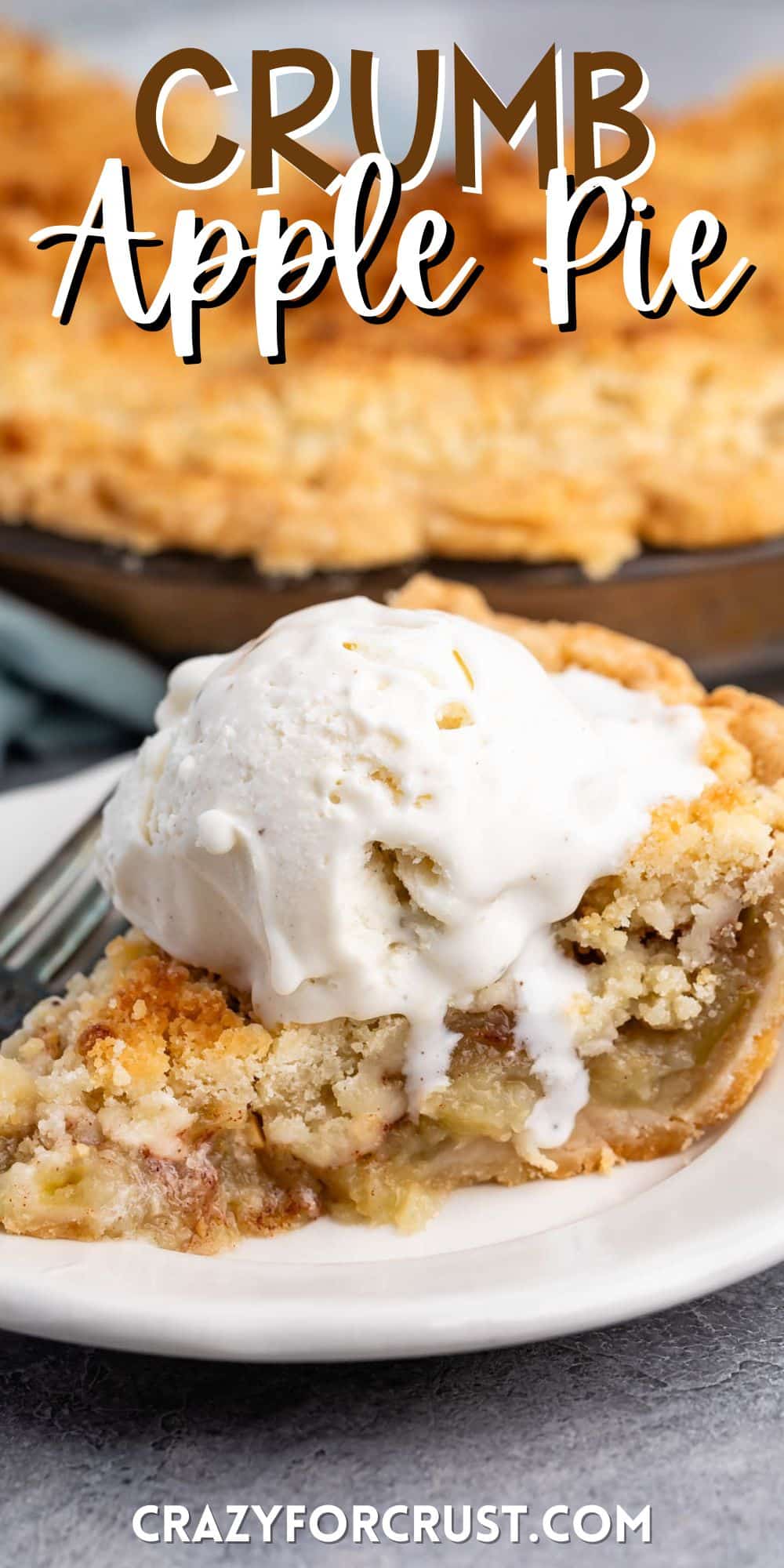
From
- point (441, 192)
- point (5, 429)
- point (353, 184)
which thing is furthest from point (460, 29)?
point (5, 429)

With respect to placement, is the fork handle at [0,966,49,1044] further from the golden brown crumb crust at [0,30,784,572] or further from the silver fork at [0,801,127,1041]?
the golden brown crumb crust at [0,30,784,572]

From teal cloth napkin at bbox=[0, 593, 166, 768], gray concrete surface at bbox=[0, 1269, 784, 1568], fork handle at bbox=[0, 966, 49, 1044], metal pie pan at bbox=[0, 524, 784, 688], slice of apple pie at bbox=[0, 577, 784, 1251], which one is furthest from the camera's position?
teal cloth napkin at bbox=[0, 593, 166, 768]

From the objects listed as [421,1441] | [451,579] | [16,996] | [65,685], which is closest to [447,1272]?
[421,1441]

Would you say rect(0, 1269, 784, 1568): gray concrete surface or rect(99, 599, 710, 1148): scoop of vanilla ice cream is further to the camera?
rect(99, 599, 710, 1148): scoop of vanilla ice cream

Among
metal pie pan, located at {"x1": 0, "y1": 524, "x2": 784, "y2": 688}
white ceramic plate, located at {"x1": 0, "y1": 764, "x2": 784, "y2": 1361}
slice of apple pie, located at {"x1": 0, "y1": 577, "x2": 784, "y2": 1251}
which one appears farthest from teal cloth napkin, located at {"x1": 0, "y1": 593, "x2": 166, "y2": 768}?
white ceramic plate, located at {"x1": 0, "y1": 764, "x2": 784, "y2": 1361}

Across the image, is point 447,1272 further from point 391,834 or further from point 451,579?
point 451,579

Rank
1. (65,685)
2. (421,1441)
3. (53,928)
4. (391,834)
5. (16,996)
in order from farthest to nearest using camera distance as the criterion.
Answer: (65,685) < (53,928) < (16,996) < (391,834) < (421,1441)
